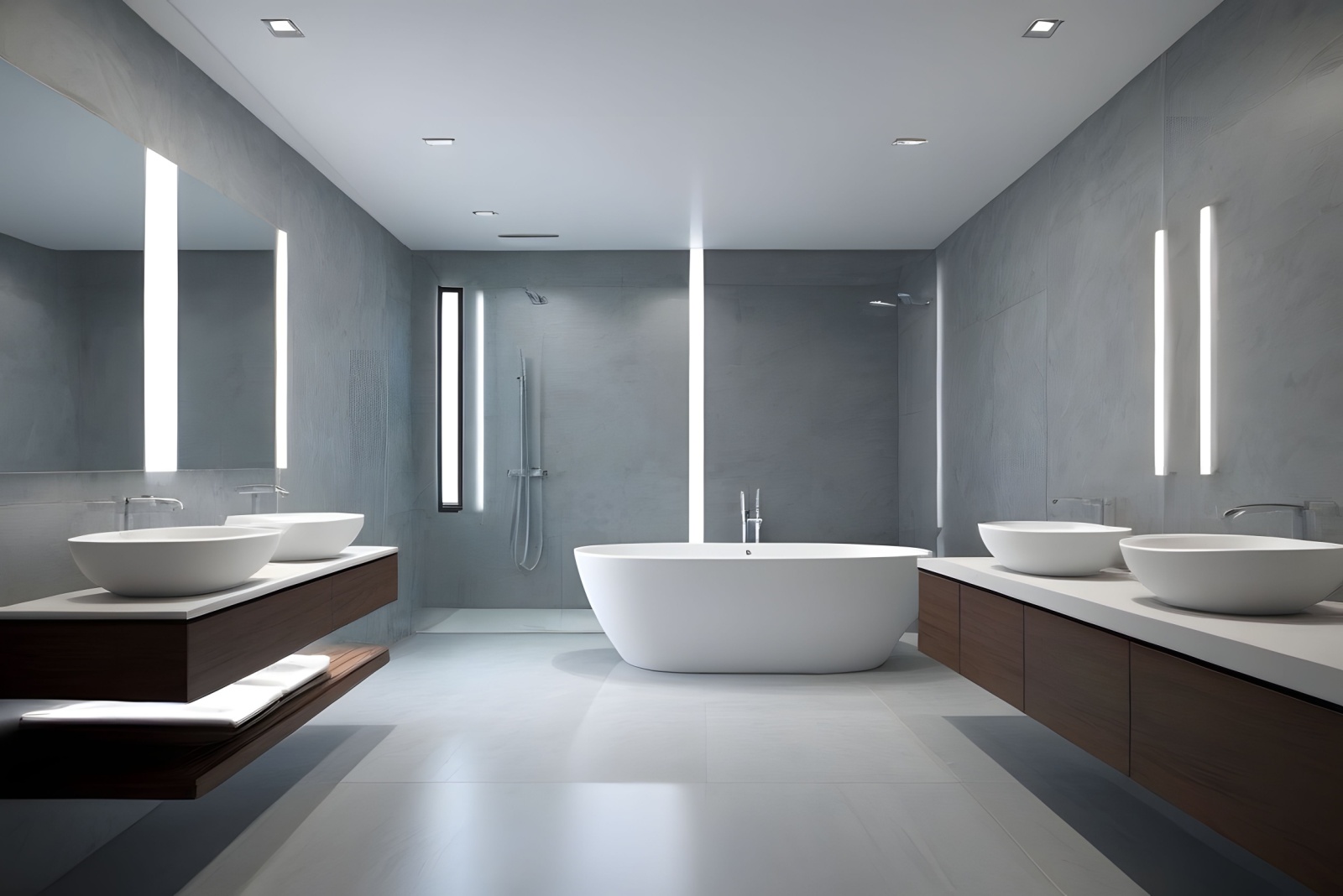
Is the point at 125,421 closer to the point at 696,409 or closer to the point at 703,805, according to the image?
the point at 703,805

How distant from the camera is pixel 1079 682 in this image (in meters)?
2.10

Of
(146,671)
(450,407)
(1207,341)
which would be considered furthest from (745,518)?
(146,671)

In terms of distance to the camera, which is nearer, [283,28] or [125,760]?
[125,760]

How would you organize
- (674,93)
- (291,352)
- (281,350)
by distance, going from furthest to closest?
(291,352), (281,350), (674,93)

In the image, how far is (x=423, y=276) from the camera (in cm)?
566

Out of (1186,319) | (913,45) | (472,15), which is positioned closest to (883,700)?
(1186,319)

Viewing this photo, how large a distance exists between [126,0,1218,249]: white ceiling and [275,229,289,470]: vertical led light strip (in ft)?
1.76

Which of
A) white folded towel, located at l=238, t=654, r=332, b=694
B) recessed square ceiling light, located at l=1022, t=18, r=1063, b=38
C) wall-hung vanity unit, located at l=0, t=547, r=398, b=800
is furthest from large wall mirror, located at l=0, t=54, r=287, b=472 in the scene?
recessed square ceiling light, located at l=1022, t=18, r=1063, b=38

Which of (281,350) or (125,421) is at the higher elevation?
(281,350)

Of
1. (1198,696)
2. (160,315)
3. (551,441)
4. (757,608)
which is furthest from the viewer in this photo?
(551,441)

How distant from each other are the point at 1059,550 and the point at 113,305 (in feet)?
9.51

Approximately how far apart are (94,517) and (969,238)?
4.47 metres

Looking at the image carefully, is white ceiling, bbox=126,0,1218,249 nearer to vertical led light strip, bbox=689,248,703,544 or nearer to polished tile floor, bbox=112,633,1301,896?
vertical led light strip, bbox=689,248,703,544

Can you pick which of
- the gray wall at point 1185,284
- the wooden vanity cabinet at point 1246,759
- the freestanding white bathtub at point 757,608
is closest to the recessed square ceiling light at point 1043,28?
the gray wall at point 1185,284
